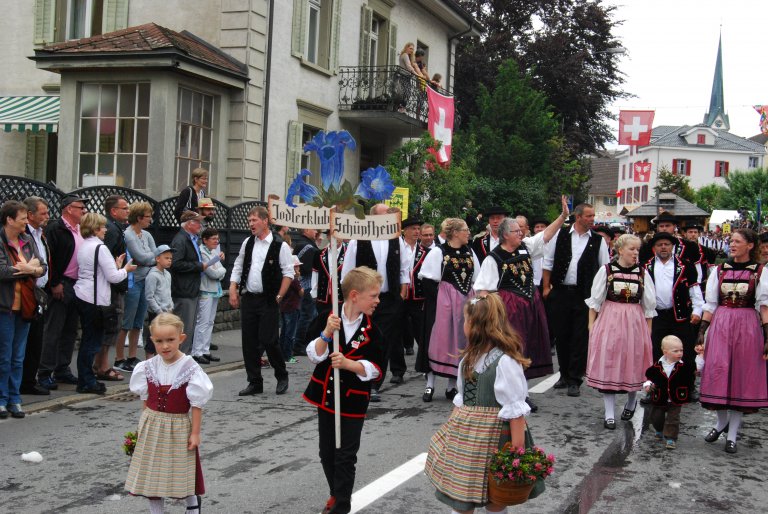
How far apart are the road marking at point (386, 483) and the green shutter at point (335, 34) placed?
15.2 meters

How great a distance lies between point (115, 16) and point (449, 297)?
1192 cm

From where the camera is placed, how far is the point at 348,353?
5.17m

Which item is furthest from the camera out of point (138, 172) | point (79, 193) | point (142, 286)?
point (138, 172)

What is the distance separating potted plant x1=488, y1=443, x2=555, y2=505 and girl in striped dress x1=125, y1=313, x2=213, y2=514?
5.17ft

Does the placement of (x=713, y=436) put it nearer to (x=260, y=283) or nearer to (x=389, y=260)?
(x=389, y=260)

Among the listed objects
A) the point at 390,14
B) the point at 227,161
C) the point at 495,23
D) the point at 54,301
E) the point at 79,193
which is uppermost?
the point at 495,23

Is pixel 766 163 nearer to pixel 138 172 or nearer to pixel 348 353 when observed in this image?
pixel 138 172

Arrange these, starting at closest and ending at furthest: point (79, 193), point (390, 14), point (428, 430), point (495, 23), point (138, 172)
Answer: point (428, 430) → point (79, 193) → point (138, 172) → point (390, 14) → point (495, 23)

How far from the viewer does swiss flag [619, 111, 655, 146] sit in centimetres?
2359

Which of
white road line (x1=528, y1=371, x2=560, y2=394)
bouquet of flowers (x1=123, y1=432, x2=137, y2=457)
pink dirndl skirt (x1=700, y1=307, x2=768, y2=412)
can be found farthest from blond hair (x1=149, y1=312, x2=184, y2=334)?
white road line (x1=528, y1=371, x2=560, y2=394)

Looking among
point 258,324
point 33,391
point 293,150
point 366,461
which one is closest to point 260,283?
point 258,324

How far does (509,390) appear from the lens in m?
4.62

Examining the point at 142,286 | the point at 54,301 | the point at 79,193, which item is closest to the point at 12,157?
the point at 79,193

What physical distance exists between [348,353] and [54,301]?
493 cm
